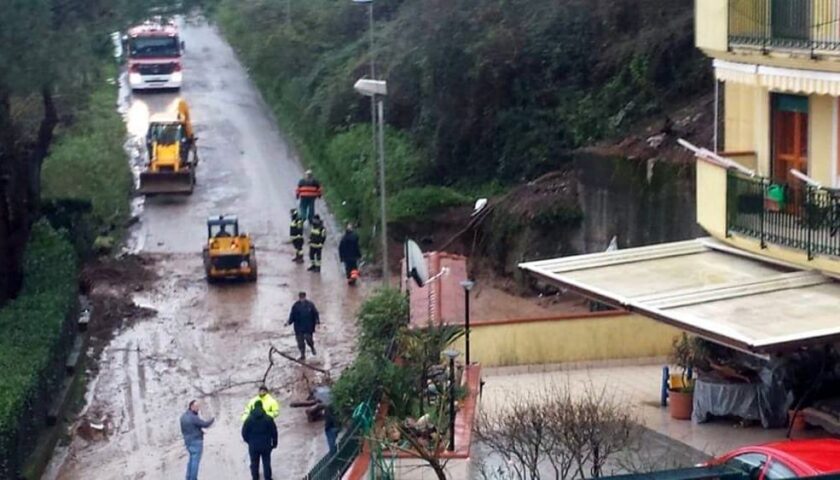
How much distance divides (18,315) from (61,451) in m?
3.83

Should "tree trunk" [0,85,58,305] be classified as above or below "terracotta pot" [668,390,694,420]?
above

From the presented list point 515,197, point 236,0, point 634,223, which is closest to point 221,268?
point 515,197

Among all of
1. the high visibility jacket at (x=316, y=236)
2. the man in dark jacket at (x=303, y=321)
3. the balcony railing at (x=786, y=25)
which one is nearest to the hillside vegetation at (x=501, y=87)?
the high visibility jacket at (x=316, y=236)

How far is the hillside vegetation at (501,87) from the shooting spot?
3516 cm

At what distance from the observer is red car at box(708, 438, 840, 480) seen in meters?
13.8

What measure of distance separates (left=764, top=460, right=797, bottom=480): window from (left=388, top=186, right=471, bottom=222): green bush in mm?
21923

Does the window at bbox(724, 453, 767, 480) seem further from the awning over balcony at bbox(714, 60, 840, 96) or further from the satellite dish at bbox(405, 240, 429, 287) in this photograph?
the satellite dish at bbox(405, 240, 429, 287)

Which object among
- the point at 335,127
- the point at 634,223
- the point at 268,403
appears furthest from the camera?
the point at 335,127

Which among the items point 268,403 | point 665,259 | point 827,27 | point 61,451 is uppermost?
point 827,27

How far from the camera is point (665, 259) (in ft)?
70.4

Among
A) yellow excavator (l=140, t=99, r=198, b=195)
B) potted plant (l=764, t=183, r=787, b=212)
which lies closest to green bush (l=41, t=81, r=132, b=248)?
yellow excavator (l=140, t=99, r=198, b=195)

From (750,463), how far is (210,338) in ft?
56.0

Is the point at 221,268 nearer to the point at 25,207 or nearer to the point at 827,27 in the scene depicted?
the point at 25,207

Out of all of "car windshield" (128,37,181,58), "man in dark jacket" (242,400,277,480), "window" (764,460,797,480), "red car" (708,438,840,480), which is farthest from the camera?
"car windshield" (128,37,181,58)
